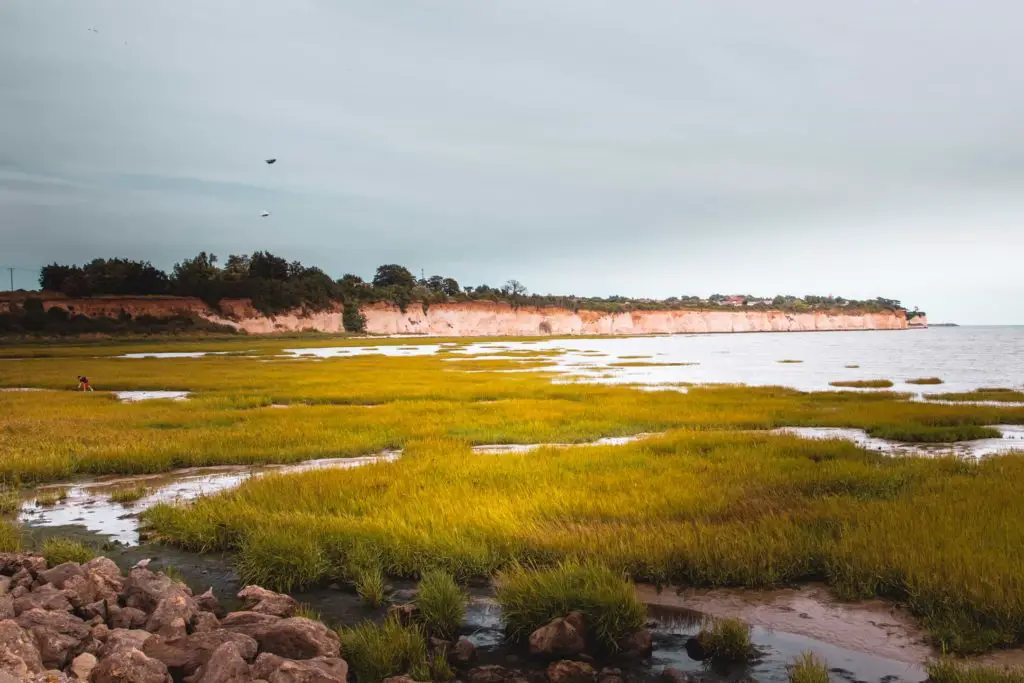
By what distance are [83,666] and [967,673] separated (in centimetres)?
661

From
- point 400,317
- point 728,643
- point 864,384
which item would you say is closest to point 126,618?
point 728,643

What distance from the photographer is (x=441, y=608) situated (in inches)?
263

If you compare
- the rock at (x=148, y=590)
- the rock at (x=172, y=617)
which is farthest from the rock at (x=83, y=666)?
the rock at (x=148, y=590)

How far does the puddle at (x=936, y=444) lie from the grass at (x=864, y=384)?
43.2 feet

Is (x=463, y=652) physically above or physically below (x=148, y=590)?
below

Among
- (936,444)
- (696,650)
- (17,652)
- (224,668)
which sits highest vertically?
(17,652)

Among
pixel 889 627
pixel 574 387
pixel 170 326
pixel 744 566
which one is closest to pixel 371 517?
pixel 744 566

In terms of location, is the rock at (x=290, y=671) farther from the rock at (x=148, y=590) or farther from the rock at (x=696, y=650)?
the rock at (x=696, y=650)

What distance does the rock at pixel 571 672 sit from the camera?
5637 millimetres

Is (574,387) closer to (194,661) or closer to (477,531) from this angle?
(477,531)

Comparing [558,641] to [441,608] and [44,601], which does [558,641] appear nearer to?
[441,608]

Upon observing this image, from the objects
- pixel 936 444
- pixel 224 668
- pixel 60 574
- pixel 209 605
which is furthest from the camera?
pixel 936 444

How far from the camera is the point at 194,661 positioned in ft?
17.3

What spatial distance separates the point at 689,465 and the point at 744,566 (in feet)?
18.5
